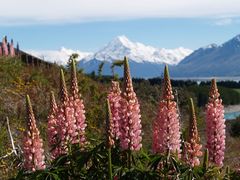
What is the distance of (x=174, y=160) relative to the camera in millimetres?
5633

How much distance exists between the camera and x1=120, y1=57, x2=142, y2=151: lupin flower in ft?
19.1

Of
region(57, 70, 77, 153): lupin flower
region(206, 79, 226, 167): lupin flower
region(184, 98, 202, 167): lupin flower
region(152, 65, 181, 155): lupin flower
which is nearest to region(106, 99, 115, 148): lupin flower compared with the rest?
region(152, 65, 181, 155): lupin flower

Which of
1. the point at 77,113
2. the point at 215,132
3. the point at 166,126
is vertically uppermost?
the point at 77,113

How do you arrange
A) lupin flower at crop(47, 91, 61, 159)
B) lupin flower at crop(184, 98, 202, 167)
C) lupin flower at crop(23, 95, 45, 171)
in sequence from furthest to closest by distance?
lupin flower at crop(47, 91, 61, 159) < lupin flower at crop(23, 95, 45, 171) < lupin flower at crop(184, 98, 202, 167)

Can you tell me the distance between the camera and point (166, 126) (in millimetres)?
5898

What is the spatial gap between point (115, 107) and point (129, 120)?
1.18 ft

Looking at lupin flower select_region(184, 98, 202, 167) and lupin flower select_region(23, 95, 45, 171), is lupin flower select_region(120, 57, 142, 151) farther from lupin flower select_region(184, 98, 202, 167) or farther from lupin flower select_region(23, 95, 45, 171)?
lupin flower select_region(23, 95, 45, 171)

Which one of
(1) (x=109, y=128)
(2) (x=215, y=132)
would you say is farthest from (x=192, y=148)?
(1) (x=109, y=128)

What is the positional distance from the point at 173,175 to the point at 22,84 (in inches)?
648

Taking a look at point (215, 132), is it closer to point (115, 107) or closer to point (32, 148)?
point (115, 107)

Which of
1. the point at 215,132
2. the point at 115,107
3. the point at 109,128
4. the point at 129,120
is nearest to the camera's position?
the point at 109,128

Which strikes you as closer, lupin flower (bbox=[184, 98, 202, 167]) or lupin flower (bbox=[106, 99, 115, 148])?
lupin flower (bbox=[106, 99, 115, 148])

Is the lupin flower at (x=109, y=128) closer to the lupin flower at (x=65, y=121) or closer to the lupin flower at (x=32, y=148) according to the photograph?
the lupin flower at (x=65, y=121)

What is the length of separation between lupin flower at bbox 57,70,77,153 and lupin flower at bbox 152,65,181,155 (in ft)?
3.20
